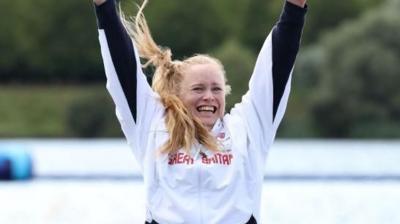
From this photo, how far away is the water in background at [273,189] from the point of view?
10039 mm

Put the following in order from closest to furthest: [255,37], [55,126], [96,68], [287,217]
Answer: [287,217] → [55,126] → [96,68] → [255,37]

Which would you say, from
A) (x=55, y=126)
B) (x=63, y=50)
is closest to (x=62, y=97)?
(x=55, y=126)

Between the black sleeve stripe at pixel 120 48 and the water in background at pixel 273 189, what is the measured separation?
17.6ft

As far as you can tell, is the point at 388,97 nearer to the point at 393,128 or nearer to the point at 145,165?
the point at 393,128

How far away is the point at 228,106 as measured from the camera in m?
7.14

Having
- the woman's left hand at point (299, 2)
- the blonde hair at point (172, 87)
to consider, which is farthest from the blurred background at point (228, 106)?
the woman's left hand at point (299, 2)

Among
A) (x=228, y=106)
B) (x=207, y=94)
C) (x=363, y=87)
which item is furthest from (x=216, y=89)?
(x=363, y=87)

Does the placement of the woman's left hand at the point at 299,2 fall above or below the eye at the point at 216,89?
above

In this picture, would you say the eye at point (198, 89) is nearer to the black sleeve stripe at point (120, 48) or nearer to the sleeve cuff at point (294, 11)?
the black sleeve stripe at point (120, 48)

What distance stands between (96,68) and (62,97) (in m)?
7.33

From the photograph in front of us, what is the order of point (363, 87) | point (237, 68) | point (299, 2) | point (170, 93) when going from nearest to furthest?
point (299, 2) < point (170, 93) < point (363, 87) < point (237, 68)

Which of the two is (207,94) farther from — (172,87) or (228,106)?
(228,106)

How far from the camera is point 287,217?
32.5 feet

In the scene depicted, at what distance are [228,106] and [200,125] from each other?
362 cm
